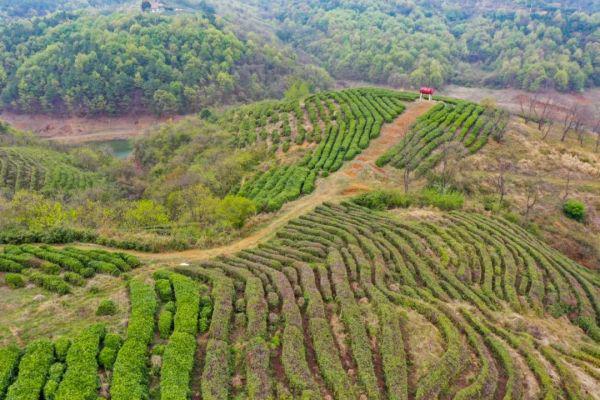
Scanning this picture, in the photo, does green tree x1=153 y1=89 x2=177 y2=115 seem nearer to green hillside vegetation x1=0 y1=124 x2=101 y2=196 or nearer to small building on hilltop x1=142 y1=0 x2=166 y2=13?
green hillside vegetation x1=0 y1=124 x2=101 y2=196

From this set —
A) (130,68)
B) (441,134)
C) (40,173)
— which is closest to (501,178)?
(441,134)

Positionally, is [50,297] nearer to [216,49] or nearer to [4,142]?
[4,142]

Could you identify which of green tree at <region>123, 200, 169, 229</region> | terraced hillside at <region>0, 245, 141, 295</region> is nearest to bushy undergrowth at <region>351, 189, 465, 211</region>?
green tree at <region>123, 200, 169, 229</region>

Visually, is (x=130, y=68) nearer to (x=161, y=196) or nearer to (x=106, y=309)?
(x=161, y=196)

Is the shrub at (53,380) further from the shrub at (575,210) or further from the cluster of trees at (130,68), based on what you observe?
the cluster of trees at (130,68)

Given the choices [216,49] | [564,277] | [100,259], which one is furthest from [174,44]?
[564,277]

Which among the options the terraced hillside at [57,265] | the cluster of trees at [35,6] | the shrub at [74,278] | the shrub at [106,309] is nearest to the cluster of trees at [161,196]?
the terraced hillside at [57,265]
